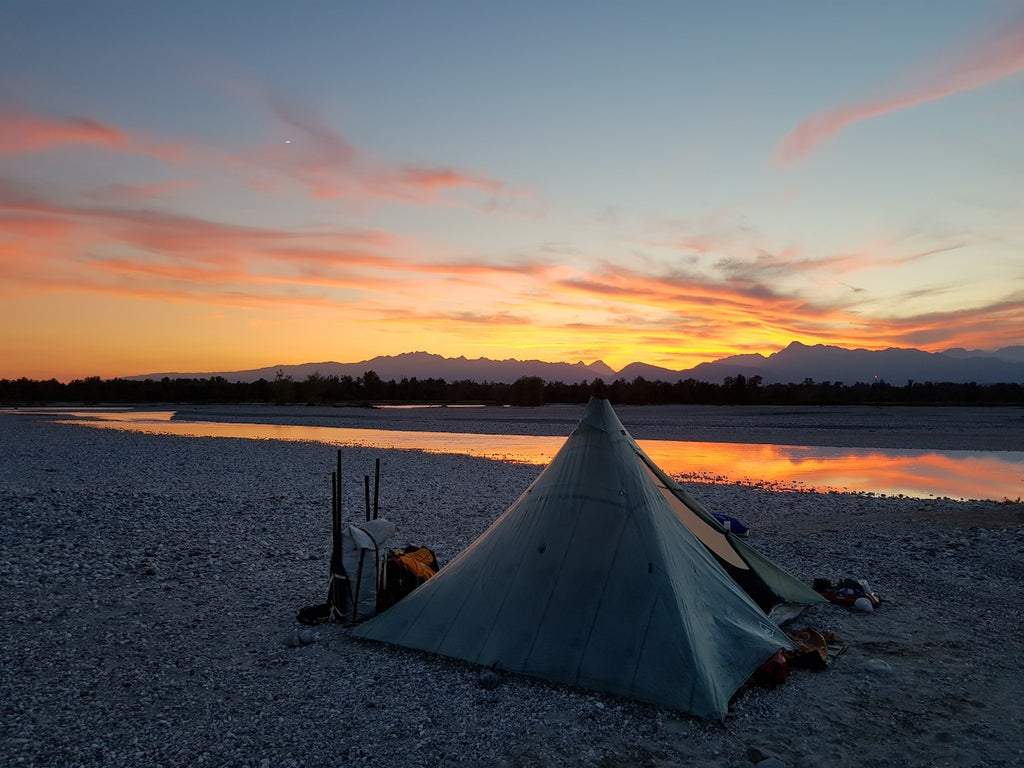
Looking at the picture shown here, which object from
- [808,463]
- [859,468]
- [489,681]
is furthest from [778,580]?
[808,463]

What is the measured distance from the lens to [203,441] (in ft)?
123

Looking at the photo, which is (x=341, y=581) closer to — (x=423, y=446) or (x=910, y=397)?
(x=423, y=446)

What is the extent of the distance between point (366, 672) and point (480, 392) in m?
126

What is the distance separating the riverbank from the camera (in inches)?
216

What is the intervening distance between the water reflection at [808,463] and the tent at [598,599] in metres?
16.8

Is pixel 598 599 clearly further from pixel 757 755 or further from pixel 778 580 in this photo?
pixel 778 580

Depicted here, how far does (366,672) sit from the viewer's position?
6.93 meters

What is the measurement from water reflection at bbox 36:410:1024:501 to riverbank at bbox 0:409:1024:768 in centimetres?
819

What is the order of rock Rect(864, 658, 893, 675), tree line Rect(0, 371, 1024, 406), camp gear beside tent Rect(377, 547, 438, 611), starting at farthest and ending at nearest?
tree line Rect(0, 371, 1024, 406) → camp gear beside tent Rect(377, 547, 438, 611) → rock Rect(864, 658, 893, 675)

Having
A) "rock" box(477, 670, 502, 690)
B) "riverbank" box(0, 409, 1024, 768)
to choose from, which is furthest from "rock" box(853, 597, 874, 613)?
"rock" box(477, 670, 502, 690)

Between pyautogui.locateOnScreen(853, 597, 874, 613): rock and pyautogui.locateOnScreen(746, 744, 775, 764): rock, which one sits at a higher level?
pyautogui.locateOnScreen(853, 597, 874, 613): rock

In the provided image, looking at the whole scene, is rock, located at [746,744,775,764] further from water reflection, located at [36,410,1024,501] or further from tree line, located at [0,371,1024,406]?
tree line, located at [0,371,1024,406]

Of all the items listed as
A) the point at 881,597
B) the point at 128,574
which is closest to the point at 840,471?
the point at 881,597

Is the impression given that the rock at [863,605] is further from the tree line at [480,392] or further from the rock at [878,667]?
the tree line at [480,392]
